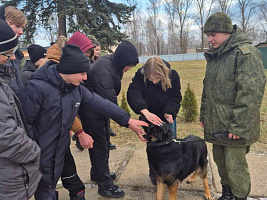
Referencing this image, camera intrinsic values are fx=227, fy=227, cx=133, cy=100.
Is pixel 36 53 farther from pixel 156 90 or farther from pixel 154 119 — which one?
pixel 154 119

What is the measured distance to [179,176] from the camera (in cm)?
277

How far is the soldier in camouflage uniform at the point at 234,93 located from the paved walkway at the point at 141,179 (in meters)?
0.55

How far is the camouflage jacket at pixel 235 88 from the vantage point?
2.28 meters

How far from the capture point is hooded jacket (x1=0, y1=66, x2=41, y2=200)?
159 cm

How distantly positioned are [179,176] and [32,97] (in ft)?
6.24

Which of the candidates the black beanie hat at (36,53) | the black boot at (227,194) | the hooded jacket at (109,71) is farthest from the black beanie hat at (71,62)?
the black boot at (227,194)

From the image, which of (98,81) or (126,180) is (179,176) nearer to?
(126,180)

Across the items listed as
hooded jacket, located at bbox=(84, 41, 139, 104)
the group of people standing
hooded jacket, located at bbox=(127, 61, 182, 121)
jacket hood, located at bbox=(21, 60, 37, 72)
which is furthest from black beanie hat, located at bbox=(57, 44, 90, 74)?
jacket hood, located at bbox=(21, 60, 37, 72)

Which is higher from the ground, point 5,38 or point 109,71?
point 5,38

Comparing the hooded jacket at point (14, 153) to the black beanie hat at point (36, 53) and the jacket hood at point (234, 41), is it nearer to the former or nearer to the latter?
the black beanie hat at point (36, 53)

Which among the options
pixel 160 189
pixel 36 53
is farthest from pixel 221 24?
pixel 36 53

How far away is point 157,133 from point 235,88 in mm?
985

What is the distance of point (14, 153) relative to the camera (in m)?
1.63

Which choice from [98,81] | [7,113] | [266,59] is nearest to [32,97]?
[7,113]
